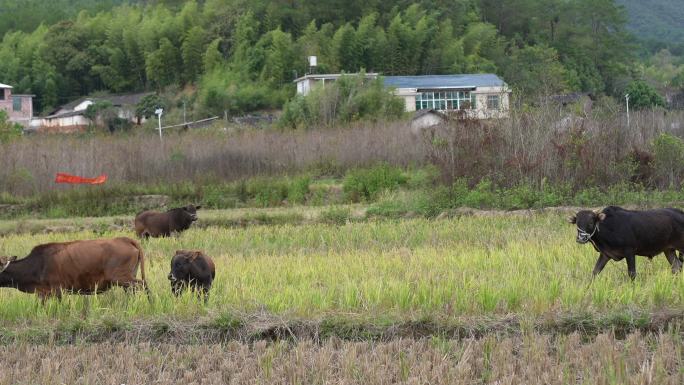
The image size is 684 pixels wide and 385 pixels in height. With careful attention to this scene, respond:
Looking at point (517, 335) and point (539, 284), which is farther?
point (539, 284)

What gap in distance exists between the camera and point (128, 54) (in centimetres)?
6062

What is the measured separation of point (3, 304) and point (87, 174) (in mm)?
15487

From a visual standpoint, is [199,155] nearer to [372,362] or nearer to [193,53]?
[372,362]

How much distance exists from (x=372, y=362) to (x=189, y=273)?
9.60 ft

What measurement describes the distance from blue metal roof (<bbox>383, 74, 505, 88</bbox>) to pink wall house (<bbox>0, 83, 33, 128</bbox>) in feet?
80.2

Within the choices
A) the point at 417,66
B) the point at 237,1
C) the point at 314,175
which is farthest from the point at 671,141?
the point at 237,1

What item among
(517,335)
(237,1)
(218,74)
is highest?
(237,1)

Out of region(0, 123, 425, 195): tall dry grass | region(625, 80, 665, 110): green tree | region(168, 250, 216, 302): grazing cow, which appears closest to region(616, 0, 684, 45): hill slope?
region(625, 80, 665, 110): green tree

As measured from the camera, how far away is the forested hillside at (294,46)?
173ft

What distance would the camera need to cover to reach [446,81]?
4766 centimetres

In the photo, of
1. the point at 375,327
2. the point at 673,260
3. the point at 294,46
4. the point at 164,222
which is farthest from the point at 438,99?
the point at 375,327

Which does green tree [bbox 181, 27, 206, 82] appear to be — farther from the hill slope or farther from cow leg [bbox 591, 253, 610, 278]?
the hill slope

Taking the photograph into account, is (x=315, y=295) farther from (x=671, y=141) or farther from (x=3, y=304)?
(x=671, y=141)

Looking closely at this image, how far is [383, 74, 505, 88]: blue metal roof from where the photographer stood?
46562mm
